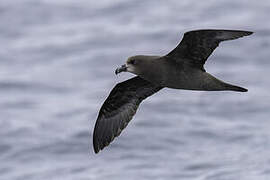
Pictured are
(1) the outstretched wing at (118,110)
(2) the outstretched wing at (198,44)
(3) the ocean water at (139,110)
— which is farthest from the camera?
(3) the ocean water at (139,110)

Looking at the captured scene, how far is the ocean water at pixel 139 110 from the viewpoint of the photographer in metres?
19.0

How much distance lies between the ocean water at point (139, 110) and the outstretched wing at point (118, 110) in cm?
Answer: 577

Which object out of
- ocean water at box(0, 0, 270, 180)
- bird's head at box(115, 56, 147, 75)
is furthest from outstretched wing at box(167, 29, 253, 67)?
ocean water at box(0, 0, 270, 180)

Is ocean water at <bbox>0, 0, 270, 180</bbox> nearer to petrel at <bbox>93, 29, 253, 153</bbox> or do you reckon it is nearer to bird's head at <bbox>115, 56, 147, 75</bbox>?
petrel at <bbox>93, 29, 253, 153</bbox>

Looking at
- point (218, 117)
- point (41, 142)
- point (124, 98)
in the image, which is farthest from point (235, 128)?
point (124, 98)

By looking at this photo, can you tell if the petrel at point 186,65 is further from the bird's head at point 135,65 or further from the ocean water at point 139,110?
the ocean water at point 139,110

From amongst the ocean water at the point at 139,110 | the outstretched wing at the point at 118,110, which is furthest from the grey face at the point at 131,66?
the ocean water at the point at 139,110

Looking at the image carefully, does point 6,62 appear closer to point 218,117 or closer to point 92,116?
point 92,116

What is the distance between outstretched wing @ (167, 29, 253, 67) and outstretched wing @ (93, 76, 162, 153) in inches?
44.8

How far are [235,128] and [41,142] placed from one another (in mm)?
3634

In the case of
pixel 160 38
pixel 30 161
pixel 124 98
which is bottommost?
pixel 124 98

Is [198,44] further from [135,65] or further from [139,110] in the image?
[139,110]

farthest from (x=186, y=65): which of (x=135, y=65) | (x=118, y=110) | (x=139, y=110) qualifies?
(x=139, y=110)

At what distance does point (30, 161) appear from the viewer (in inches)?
748
